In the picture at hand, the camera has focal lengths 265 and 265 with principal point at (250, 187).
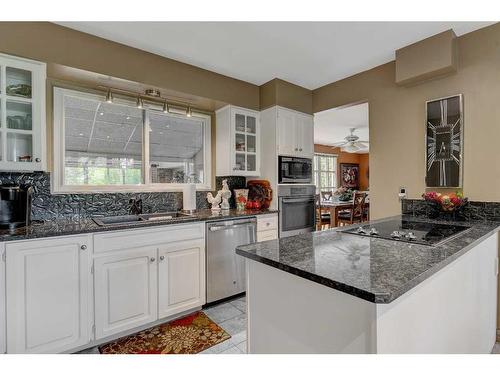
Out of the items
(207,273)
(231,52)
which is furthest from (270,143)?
(207,273)

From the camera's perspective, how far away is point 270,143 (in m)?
3.18

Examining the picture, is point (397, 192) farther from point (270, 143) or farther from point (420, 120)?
point (270, 143)

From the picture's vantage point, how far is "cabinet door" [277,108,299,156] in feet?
10.3

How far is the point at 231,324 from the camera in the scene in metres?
2.28

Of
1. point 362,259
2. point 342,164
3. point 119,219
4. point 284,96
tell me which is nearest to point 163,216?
point 119,219

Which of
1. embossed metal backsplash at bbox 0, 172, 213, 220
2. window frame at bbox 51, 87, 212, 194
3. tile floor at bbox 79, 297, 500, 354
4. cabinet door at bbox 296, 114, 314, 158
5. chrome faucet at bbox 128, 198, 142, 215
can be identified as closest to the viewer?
tile floor at bbox 79, 297, 500, 354

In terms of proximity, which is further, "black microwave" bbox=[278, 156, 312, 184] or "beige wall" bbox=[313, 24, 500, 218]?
"black microwave" bbox=[278, 156, 312, 184]

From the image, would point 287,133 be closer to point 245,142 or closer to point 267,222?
point 245,142

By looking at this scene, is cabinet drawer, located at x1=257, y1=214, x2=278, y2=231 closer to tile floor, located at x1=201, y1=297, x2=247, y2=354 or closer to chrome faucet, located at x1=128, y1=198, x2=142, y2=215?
tile floor, located at x1=201, y1=297, x2=247, y2=354

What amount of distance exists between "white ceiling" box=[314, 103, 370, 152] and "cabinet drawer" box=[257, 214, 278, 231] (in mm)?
1745

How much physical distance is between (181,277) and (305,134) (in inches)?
89.1

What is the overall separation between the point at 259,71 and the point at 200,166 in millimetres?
1303

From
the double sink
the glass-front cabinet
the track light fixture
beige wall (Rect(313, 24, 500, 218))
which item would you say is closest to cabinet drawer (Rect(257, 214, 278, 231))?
the double sink

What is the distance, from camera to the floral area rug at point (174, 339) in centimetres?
194
